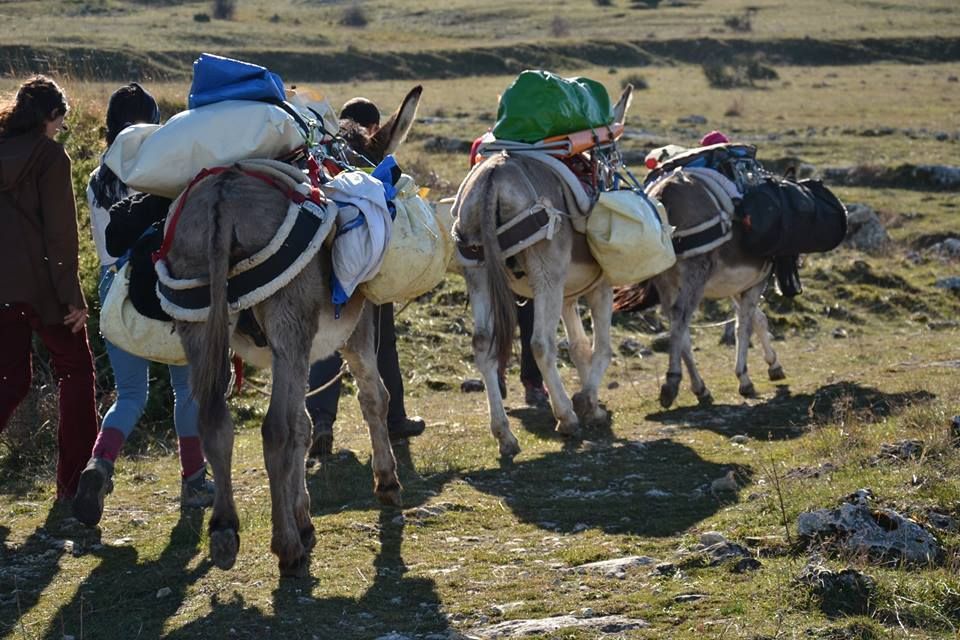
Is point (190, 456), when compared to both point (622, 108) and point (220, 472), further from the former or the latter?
point (622, 108)

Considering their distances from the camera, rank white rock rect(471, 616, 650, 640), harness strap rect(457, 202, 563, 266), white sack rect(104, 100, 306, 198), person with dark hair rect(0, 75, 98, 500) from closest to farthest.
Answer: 1. white rock rect(471, 616, 650, 640)
2. white sack rect(104, 100, 306, 198)
3. person with dark hair rect(0, 75, 98, 500)
4. harness strap rect(457, 202, 563, 266)

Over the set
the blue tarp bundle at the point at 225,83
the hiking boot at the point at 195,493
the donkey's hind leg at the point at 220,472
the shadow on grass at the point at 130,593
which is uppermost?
the blue tarp bundle at the point at 225,83

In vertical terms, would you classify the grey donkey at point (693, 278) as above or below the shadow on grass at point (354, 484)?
above

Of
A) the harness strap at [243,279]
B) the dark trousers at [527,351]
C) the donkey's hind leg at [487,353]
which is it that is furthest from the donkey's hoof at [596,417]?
the harness strap at [243,279]

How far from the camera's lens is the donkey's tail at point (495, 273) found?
8031 millimetres

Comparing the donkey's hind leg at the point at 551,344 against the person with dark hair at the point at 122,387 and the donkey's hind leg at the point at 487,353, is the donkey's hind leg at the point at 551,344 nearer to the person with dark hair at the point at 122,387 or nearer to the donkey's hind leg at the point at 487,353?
the donkey's hind leg at the point at 487,353

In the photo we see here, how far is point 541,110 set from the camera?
8742 millimetres

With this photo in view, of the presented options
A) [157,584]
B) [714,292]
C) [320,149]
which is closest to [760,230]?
[714,292]

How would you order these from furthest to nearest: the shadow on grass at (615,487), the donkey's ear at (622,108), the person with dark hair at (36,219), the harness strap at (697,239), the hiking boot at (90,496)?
the harness strap at (697,239), the donkey's ear at (622,108), the shadow on grass at (615,487), the person with dark hair at (36,219), the hiking boot at (90,496)

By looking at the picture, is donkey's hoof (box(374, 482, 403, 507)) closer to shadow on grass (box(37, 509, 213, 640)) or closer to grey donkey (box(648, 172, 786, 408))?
shadow on grass (box(37, 509, 213, 640))

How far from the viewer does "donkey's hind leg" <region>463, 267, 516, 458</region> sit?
8.26m

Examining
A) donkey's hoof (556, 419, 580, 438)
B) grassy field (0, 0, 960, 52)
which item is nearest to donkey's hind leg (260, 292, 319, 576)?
donkey's hoof (556, 419, 580, 438)

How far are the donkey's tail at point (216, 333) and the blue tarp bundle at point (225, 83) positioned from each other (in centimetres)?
74

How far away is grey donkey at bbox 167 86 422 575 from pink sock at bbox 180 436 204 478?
4.36 feet
